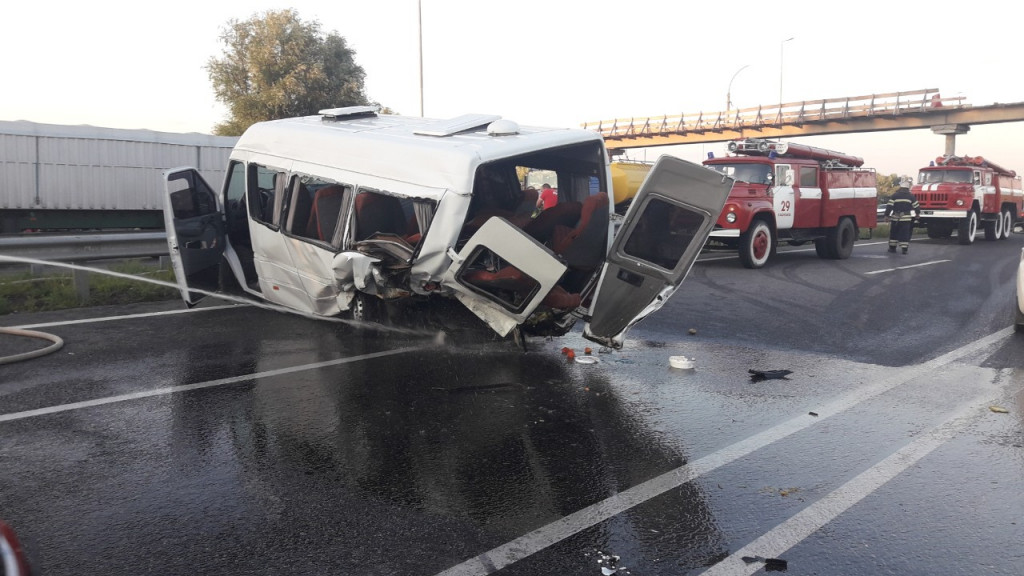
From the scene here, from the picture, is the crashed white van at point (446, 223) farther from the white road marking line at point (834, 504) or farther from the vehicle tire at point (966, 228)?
the vehicle tire at point (966, 228)

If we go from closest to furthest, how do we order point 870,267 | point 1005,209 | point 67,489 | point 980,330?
point 67,489
point 980,330
point 870,267
point 1005,209

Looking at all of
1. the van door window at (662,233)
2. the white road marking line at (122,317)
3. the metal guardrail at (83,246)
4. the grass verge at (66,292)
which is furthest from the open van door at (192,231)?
the van door window at (662,233)

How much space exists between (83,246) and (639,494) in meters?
8.48

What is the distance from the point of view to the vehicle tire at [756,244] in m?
14.8

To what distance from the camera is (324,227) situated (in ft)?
22.4

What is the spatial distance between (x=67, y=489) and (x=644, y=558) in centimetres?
289

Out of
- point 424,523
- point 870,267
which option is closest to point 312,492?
point 424,523

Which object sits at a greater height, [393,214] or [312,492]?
[393,214]

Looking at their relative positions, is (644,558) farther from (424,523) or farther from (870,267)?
(870,267)

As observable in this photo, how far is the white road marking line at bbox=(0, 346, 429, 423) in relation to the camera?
5.18 metres

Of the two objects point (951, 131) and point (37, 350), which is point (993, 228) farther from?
point (37, 350)

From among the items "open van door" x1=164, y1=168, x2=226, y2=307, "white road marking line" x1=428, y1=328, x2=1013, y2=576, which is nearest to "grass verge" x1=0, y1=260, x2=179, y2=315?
"open van door" x1=164, y1=168, x2=226, y2=307

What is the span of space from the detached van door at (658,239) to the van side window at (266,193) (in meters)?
3.22

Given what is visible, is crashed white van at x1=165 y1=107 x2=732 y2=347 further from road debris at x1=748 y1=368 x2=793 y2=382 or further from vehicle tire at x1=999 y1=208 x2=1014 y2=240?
vehicle tire at x1=999 y1=208 x2=1014 y2=240
